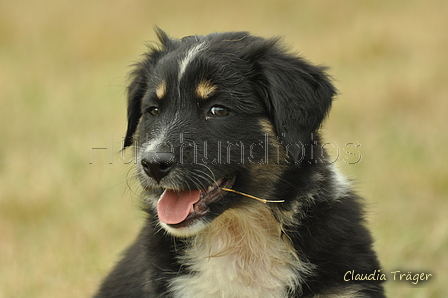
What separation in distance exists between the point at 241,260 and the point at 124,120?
6.67 m

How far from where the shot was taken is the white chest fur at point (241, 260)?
400 centimetres

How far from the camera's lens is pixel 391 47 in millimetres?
12164

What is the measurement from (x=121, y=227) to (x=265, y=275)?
3565 mm

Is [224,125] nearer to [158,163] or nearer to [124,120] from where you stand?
[158,163]

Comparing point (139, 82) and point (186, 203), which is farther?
point (139, 82)

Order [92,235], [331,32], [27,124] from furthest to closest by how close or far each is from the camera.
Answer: [331,32] < [27,124] < [92,235]

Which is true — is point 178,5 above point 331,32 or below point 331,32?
above

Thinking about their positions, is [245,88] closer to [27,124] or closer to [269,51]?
[269,51]

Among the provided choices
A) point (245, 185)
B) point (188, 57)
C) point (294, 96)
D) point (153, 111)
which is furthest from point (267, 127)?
point (153, 111)

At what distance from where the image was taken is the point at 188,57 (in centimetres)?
415

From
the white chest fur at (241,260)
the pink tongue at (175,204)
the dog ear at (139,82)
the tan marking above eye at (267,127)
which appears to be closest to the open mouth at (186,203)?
the pink tongue at (175,204)

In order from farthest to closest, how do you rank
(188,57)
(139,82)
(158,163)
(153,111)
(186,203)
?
(139,82)
(153,111)
(188,57)
(186,203)
(158,163)

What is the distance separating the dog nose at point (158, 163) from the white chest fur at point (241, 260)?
25.6 inches

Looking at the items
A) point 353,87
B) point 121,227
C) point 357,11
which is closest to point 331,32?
point 357,11
